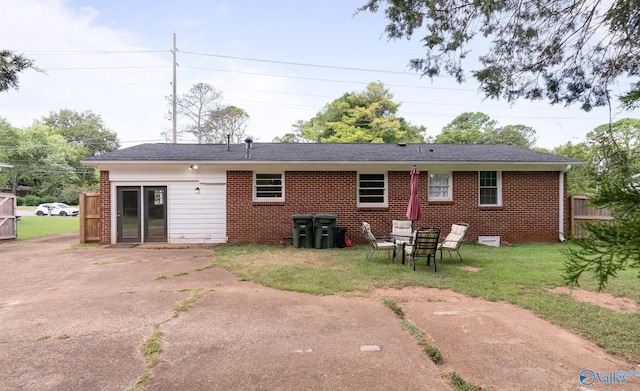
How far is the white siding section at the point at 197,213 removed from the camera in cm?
1117

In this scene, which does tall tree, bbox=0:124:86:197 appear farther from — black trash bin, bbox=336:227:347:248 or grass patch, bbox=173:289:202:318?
grass patch, bbox=173:289:202:318

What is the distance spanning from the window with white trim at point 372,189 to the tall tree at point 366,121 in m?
20.3

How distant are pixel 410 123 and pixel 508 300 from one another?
33341mm

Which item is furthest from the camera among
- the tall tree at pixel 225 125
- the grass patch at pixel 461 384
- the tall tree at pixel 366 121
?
the tall tree at pixel 225 125

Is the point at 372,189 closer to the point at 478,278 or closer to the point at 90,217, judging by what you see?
the point at 478,278

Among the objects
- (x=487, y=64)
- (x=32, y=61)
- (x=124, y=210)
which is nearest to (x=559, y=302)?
(x=487, y=64)

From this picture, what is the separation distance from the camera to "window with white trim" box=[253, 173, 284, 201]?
1130 centimetres

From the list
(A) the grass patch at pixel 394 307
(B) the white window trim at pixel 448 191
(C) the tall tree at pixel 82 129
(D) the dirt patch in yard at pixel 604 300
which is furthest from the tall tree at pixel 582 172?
(C) the tall tree at pixel 82 129

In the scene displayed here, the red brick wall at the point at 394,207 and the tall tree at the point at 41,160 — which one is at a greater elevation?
the tall tree at the point at 41,160

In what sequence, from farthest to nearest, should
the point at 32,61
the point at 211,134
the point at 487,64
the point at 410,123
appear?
the point at 410,123
the point at 211,134
the point at 487,64
the point at 32,61

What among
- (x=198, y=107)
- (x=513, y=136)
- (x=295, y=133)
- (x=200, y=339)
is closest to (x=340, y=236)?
(x=200, y=339)

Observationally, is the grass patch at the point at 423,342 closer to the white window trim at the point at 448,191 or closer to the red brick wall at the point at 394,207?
the red brick wall at the point at 394,207

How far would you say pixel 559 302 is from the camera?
186 inches

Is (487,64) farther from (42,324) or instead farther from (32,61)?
(42,324)
